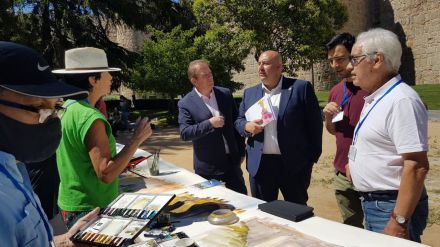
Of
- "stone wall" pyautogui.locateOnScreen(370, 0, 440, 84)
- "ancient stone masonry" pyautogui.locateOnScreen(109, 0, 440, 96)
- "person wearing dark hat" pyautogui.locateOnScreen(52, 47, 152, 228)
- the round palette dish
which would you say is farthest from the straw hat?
"stone wall" pyautogui.locateOnScreen(370, 0, 440, 84)

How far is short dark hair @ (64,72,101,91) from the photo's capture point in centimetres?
245

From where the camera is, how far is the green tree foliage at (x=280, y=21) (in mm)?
17484

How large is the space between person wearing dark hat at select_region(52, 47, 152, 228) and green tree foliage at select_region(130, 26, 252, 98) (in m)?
14.5

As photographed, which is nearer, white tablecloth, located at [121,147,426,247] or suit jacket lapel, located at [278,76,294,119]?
white tablecloth, located at [121,147,426,247]

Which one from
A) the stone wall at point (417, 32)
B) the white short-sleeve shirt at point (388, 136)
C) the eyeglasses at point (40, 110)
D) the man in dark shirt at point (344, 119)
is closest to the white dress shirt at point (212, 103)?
the man in dark shirt at point (344, 119)

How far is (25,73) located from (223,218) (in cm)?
133

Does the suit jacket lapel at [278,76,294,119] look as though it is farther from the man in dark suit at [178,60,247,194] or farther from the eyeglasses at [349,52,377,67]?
the eyeglasses at [349,52,377,67]

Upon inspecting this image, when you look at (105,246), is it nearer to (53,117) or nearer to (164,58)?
(53,117)

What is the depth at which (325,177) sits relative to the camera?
253 inches

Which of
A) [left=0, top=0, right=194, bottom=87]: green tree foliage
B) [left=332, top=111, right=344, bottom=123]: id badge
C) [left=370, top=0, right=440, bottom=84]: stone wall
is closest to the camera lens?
[left=332, top=111, right=344, bottom=123]: id badge

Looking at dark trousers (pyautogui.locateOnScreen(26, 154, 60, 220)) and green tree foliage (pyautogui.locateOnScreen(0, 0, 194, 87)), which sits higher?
green tree foliage (pyautogui.locateOnScreen(0, 0, 194, 87))

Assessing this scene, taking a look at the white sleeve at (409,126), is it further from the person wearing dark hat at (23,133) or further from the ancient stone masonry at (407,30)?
the ancient stone masonry at (407,30)

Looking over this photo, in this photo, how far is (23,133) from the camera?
4.10ft

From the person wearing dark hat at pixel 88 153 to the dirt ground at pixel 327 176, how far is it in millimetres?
3069
